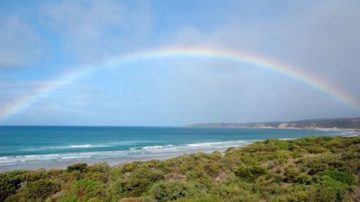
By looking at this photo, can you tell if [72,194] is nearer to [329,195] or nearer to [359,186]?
[329,195]

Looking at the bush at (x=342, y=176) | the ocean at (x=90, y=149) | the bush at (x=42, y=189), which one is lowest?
the ocean at (x=90, y=149)

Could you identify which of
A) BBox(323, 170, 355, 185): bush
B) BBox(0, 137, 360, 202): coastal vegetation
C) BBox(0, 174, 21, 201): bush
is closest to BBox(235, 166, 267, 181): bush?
BBox(0, 137, 360, 202): coastal vegetation

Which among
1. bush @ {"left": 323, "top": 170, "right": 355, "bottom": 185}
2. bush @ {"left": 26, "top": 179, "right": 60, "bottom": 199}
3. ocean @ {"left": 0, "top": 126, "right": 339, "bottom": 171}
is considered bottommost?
ocean @ {"left": 0, "top": 126, "right": 339, "bottom": 171}

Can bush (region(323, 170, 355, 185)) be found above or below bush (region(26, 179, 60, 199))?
above

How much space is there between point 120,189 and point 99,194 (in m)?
0.63

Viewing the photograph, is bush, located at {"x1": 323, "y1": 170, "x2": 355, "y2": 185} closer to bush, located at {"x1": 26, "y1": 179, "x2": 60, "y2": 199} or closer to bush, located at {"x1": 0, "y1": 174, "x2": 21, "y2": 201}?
bush, located at {"x1": 26, "y1": 179, "x2": 60, "y2": 199}

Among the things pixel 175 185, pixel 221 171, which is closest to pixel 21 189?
pixel 175 185

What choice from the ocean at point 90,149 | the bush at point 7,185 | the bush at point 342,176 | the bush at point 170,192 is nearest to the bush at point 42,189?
the bush at point 7,185

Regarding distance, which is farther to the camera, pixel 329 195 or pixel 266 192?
pixel 266 192

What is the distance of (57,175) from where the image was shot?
1460cm

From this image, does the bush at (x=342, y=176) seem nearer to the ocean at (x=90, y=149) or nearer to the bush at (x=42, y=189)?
the bush at (x=42, y=189)

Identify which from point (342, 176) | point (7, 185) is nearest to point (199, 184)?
point (342, 176)

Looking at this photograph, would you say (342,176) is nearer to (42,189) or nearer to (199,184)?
(199,184)

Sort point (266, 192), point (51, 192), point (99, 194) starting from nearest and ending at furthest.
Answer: point (266, 192) → point (99, 194) → point (51, 192)
